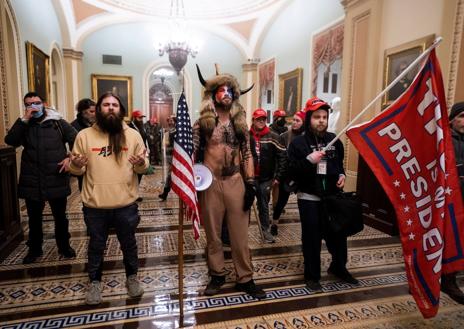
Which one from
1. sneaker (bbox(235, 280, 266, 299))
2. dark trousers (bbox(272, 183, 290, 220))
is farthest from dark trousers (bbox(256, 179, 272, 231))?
sneaker (bbox(235, 280, 266, 299))

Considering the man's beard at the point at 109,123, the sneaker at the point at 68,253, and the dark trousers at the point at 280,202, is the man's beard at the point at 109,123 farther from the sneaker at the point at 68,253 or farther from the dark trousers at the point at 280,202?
the dark trousers at the point at 280,202

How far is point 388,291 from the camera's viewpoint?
268 centimetres

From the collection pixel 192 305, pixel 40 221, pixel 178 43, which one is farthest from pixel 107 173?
pixel 178 43

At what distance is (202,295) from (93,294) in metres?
0.88

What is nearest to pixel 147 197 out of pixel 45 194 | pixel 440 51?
pixel 45 194

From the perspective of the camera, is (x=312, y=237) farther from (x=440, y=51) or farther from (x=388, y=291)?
(x=440, y=51)

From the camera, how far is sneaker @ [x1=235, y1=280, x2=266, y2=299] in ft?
8.36

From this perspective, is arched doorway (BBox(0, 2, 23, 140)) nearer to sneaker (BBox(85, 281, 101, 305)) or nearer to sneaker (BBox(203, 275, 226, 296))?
sneaker (BBox(85, 281, 101, 305))

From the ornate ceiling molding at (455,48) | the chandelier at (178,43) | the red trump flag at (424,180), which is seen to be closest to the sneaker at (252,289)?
the red trump flag at (424,180)

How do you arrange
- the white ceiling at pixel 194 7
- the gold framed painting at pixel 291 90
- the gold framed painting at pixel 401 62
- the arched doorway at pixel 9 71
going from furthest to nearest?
the white ceiling at pixel 194 7, the gold framed painting at pixel 291 90, the arched doorway at pixel 9 71, the gold framed painting at pixel 401 62

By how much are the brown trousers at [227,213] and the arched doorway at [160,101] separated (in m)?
17.5

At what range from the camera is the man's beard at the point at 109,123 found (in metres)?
2.32

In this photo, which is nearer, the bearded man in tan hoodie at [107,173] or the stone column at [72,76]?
the bearded man in tan hoodie at [107,173]

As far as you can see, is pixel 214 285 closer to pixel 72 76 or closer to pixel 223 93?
pixel 223 93
